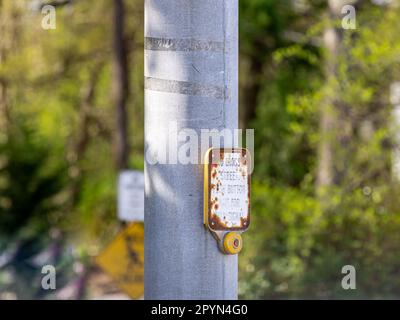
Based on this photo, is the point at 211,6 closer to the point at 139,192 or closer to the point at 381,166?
the point at 139,192

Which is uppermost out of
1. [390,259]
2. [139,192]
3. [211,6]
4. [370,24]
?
[370,24]

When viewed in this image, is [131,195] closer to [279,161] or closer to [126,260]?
[126,260]

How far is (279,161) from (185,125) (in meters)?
18.7

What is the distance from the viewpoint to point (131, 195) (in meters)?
13.4

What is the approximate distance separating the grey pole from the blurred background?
Answer: 7.58 metres

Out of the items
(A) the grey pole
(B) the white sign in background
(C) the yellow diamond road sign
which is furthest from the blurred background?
(A) the grey pole

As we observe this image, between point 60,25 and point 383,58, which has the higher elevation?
point 60,25

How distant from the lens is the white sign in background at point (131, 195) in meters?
13.2

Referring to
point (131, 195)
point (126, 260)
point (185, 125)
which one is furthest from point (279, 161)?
point (185, 125)

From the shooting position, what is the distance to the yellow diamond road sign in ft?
38.8

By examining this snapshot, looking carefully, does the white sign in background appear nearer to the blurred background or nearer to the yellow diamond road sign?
the yellow diamond road sign

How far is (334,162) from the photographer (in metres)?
16.3
